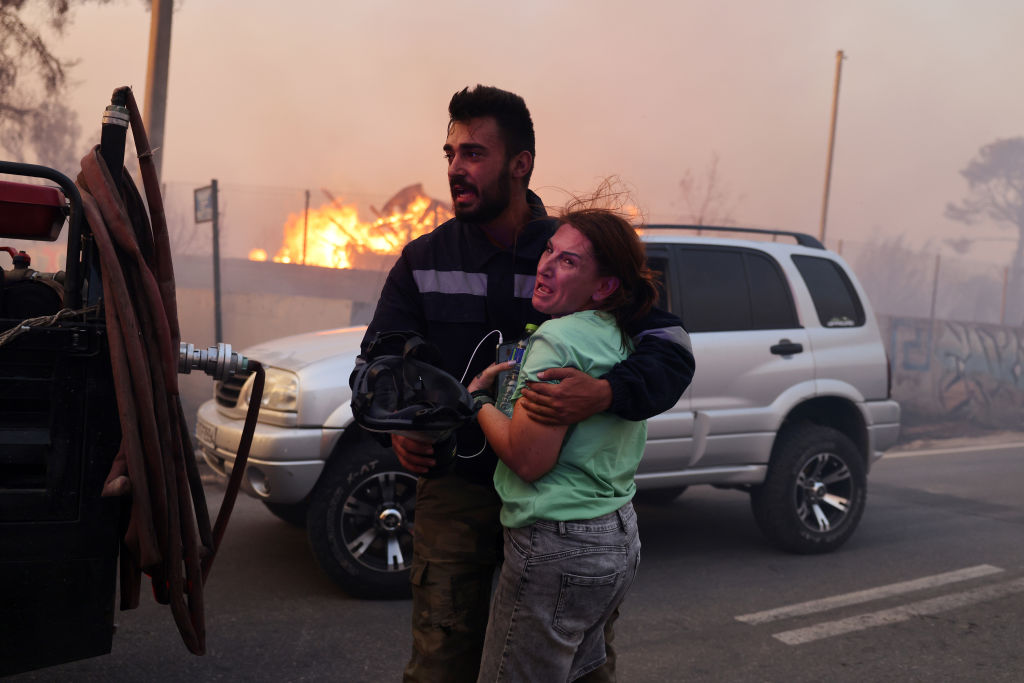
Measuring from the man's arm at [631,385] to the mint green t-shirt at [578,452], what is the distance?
4 centimetres

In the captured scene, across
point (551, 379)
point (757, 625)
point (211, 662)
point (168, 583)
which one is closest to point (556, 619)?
point (551, 379)

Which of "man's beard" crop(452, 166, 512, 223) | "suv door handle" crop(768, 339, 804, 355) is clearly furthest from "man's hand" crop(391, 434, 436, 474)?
"suv door handle" crop(768, 339, 804, 355)

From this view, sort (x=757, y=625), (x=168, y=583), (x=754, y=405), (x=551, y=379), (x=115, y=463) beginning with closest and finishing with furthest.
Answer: (x=551, y=379)
(x=115, y=463)
(x=168, y=583)
(x=757, y=625)
(x=754, y=405)

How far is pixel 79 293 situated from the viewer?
6.98 feet

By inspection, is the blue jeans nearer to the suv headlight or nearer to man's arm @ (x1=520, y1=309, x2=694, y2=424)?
man's arm @ (x1=520, y1=309, x2=694, y2=424)

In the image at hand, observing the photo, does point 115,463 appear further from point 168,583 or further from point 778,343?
point 778,343

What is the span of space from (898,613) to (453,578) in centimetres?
305

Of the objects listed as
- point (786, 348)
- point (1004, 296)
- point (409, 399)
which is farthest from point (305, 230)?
point (1004, 296)

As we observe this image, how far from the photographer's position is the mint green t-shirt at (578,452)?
191 cm

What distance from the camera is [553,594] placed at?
1.90 m

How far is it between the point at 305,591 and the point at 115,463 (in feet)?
8.47

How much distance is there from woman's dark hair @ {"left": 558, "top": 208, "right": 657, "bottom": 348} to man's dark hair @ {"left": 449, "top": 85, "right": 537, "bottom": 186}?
17.0 inches

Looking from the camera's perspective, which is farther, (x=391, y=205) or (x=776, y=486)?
(x=391, y=205)

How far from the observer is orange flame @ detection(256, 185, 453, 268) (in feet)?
50.0
